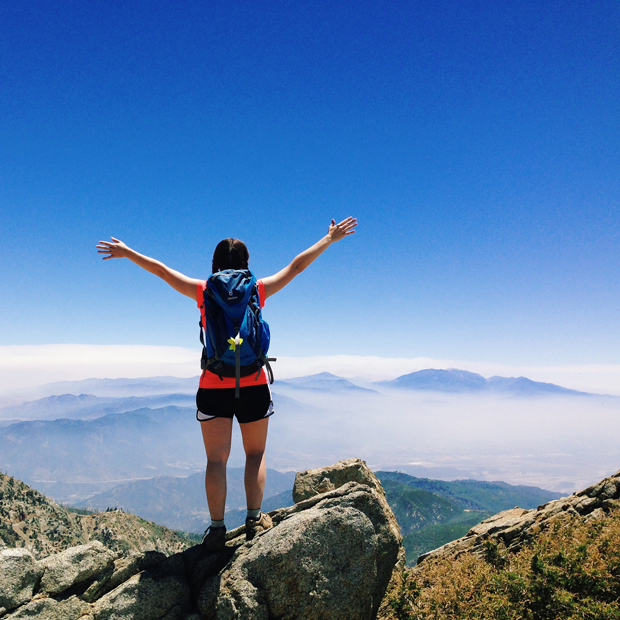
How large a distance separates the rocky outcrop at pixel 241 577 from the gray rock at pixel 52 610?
0.5 inches

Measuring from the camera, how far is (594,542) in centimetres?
795

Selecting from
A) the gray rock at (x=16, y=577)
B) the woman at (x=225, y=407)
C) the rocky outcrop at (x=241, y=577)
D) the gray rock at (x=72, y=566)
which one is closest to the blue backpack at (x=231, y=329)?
the woman at (x=225, y=407)

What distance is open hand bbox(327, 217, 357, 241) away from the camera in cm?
745

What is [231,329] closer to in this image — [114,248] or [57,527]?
[114,248]

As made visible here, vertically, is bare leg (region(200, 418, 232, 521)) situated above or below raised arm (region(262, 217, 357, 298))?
below

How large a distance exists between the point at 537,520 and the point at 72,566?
11.1 meters

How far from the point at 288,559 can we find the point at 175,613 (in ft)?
5.69

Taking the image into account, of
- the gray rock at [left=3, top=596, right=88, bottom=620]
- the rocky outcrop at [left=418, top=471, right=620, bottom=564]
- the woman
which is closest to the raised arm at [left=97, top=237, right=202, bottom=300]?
the woman

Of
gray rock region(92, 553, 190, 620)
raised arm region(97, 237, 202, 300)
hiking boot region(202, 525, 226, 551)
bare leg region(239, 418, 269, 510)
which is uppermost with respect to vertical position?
raised arm region(97, 237, 202, 300)

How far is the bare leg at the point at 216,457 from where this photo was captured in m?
6.07

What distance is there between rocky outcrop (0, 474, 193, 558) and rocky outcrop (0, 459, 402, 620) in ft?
223

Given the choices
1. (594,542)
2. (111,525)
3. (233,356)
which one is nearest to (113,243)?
(233,356)

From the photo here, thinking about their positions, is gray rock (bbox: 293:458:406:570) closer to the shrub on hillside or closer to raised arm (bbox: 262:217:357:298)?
the shrub on hillside

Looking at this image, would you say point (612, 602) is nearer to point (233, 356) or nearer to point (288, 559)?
point (288, 559)
